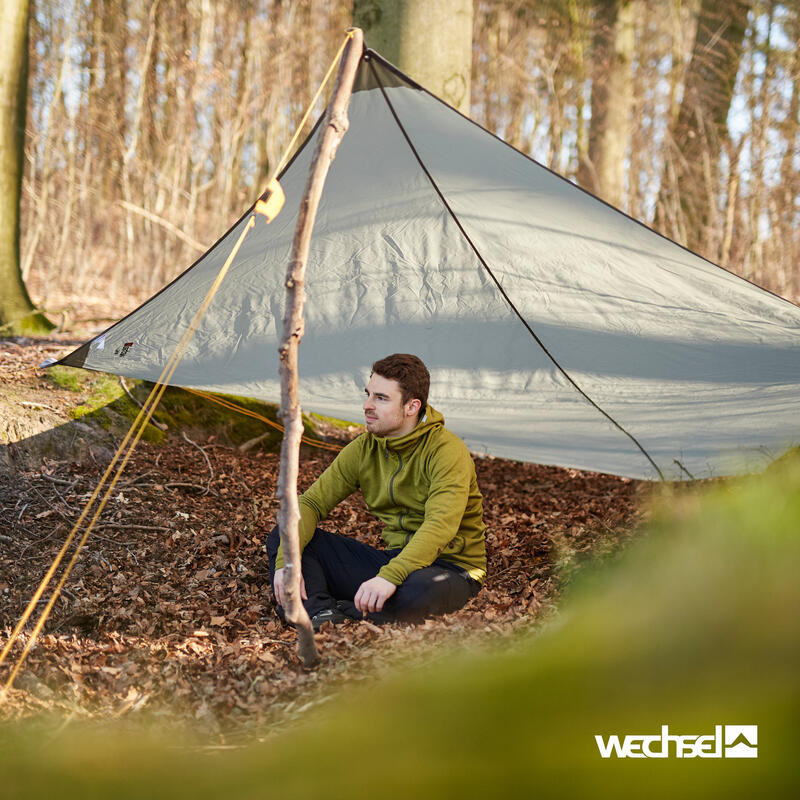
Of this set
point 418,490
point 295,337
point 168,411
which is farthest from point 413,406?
point 168,411

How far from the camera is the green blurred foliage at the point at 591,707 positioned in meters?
0.58

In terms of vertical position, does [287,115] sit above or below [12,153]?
above

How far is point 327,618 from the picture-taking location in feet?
8.63

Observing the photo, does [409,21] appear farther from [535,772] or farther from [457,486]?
[535,772]

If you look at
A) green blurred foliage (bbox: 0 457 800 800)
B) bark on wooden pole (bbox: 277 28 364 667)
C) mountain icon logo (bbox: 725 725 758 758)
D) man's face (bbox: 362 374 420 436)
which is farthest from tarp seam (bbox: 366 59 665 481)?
mountain icon logo (bbox: 725 725 758 758)

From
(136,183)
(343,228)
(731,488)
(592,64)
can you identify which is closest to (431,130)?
(343,228)

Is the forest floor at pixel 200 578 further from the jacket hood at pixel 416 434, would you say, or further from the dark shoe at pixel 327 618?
the jacket hood at pixel 416 434

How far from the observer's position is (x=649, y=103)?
11.2 metres

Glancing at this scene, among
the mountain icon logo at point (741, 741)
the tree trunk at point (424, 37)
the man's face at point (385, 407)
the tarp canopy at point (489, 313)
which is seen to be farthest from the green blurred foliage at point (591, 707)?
the tree trunk at point (424, 37)

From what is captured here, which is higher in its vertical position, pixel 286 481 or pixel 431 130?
pixel 431 130

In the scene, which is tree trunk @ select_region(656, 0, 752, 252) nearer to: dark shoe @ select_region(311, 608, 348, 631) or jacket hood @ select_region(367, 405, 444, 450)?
jacket hood @ select_region(367, 405, 444, 450)

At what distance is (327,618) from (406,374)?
2.73 ft

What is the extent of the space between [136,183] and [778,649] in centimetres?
1028

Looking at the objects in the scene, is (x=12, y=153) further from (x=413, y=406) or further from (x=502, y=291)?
(x=413, y=406)
